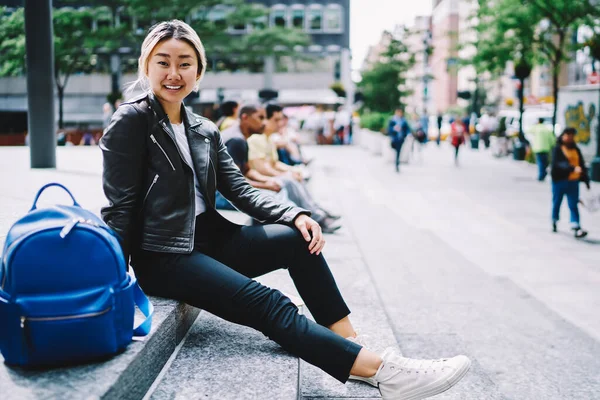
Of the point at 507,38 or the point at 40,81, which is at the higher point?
the point at 507,38

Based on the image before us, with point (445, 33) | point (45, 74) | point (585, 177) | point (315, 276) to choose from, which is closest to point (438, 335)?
point (315, 276)

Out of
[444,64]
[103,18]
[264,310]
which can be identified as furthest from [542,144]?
[444,64]

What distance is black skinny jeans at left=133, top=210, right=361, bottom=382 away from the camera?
9.16 feet

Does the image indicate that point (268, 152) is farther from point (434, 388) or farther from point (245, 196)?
point (434, 388)

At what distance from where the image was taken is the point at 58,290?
2.15 m

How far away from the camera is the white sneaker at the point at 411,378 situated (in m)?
2.83

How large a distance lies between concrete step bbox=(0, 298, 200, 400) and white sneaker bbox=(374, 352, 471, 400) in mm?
949

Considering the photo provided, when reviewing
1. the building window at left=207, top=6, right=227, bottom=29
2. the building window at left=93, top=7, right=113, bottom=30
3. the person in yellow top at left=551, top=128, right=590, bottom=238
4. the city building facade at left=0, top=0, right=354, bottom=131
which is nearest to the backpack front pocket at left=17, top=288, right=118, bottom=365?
the person in yellow top at left=551, top=128, right=590, bottom=238

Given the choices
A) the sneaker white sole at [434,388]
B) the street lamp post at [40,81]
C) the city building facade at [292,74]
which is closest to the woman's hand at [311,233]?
the sneaker white sole at [434,388]

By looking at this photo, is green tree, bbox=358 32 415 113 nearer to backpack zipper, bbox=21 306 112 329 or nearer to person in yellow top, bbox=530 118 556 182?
person in yellow top, bbox=530 118 556 182

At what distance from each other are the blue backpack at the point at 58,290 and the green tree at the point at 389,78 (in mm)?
30744

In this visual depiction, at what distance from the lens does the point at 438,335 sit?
471 cm

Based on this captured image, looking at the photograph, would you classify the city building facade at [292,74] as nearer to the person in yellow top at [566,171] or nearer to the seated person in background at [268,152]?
the person in yellow top at [566,171]

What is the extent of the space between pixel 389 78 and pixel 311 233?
98.2ft
